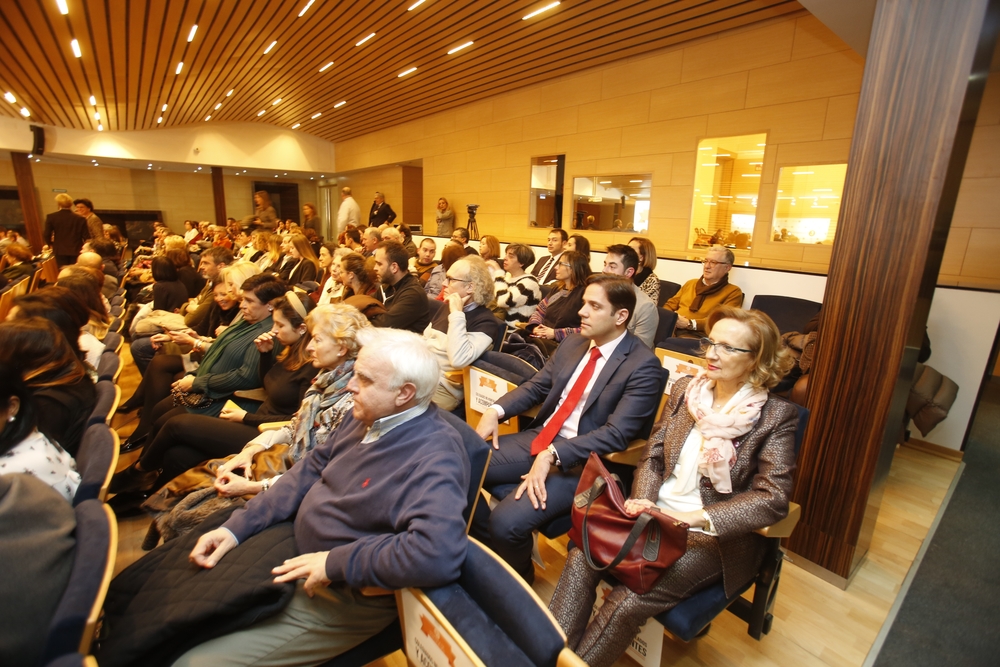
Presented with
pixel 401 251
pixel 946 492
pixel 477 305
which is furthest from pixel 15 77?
pixel 946 492

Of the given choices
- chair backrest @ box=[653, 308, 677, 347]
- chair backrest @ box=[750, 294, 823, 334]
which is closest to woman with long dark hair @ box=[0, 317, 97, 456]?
chair backrest @ box=[653, 308, 677, 347]

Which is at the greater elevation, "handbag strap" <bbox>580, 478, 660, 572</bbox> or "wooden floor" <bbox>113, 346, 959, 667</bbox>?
"handbag strap" <bbox>580, 478, 660, 572</bbox>

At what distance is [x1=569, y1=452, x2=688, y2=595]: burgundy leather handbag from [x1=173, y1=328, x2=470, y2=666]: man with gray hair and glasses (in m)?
0.47

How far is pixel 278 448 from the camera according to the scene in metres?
1.95

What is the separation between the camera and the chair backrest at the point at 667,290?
184 inches

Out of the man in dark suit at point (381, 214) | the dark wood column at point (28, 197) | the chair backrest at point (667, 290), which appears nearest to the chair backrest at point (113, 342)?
the chair backrest at point (667, 290)

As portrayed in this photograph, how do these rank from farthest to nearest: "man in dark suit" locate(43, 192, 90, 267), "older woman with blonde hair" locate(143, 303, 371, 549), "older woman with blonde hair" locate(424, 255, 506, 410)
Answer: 1. "man in dark suit" locate(43, 192, 90, 267)
2. "older woman with blonde hair" locate(424, 255, 506, 410)
3. "older woman with blonde hair" locate(143, 303, 371, 549)

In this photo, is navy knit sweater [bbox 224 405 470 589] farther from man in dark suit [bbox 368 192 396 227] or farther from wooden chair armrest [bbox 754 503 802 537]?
man in dark suit [bbox 368 192 396 227]

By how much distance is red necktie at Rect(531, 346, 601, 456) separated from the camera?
2.15 m

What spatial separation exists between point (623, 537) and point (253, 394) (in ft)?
6.57

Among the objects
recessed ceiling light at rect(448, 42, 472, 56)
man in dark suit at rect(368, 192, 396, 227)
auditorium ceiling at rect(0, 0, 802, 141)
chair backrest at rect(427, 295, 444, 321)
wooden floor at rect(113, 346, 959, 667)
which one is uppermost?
recessed ceiling light at rect(448, 42, 472, 56)

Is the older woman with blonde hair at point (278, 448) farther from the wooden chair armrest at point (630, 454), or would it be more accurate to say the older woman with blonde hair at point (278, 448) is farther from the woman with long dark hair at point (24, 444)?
the wooden chair armrest at point (630, 454)

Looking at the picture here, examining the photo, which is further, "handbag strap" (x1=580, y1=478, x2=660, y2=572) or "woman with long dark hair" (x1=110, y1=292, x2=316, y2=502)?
"woman with long dark hair" (x1=110, y1=292, x2=316, y2=502)

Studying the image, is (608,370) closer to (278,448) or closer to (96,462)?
(278,448)
